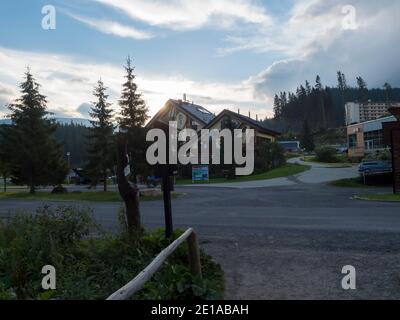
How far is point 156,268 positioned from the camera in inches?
169

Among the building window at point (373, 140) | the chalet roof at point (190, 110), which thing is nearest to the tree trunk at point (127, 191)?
the building window at point (373, 140)

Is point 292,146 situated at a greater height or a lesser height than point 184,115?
lesser

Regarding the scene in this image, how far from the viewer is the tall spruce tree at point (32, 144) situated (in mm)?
37312

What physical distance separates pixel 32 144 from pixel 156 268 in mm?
35774

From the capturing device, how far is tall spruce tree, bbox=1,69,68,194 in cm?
3731

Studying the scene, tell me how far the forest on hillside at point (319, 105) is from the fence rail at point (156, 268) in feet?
398

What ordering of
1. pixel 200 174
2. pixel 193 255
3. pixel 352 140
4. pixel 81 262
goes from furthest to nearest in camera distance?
pixel 352 140
pixel 200 174
pixel 81 262
pixel 193 255

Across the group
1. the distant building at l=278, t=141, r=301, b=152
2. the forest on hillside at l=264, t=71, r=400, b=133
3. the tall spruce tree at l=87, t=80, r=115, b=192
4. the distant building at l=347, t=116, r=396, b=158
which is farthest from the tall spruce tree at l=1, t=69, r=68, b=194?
the forest on hillside at l=264, t=71, r=400, b=133

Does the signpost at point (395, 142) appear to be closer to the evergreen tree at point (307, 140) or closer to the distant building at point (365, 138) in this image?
Answer: the distant building at point (365, 138)

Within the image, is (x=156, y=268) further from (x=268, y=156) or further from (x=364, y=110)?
(x=364, y=110)

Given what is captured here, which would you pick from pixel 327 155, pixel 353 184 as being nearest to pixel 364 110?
pixel 327 155
